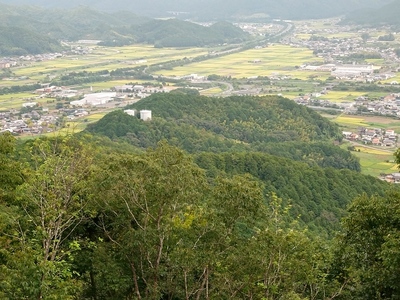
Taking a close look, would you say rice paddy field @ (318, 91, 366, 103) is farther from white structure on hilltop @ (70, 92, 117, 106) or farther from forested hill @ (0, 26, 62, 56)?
forested hill @ (0, 26, 62, 56)

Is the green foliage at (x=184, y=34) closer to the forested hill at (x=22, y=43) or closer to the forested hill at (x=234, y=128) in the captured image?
the forested hill at (x=22, y=43)

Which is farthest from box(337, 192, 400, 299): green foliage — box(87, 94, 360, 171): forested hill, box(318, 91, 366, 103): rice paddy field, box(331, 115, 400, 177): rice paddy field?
box(318, 91, 366, 103): rice paddy field

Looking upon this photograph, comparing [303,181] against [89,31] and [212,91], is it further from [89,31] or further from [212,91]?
[89,31]

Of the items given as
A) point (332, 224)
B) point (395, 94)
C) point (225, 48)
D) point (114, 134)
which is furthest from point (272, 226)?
point (225, 48)

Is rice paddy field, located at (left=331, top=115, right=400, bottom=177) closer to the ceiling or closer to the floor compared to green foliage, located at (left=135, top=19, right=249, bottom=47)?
closer to the floor

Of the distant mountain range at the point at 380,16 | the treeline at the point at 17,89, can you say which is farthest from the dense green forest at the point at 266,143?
the distant mountain range at the point at 380,16
